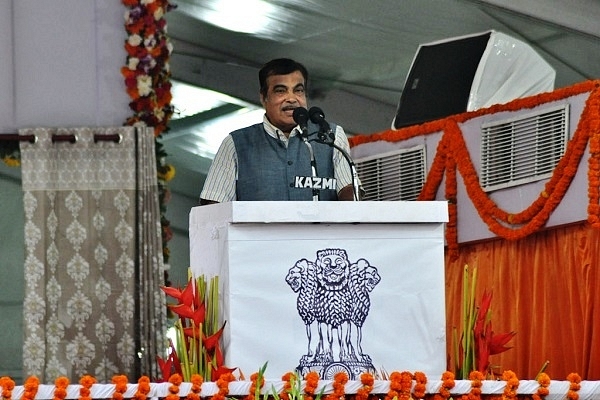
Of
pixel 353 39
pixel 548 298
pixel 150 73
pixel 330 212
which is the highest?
pixel 353 39

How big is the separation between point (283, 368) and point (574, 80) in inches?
228

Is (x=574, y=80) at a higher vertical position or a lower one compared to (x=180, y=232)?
higher

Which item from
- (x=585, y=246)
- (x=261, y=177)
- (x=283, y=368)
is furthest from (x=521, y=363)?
(x=283, y=368)

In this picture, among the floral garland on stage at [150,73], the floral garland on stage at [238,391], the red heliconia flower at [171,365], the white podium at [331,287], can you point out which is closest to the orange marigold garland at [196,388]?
the floral garland on stage at [238,391]

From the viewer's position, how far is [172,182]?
9461 mm

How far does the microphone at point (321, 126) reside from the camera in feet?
11.4

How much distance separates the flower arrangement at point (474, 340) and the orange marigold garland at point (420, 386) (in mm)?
237

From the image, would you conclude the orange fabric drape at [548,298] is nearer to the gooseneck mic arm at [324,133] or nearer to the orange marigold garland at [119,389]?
the gooseneck mic arm at [324,133]

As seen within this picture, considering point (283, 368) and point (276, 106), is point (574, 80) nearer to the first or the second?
point (276, 106)

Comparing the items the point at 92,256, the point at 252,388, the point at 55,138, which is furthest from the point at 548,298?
the point at 55,138

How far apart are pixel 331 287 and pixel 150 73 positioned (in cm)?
381

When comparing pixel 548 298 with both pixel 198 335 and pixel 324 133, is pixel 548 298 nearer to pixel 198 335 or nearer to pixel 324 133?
pixel 324 133

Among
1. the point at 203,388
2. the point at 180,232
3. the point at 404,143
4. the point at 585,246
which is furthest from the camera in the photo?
the point at 180,232

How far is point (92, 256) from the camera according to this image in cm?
659
